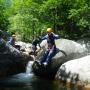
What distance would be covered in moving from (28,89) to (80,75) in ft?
9.76

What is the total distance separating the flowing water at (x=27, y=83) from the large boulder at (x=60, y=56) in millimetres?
592

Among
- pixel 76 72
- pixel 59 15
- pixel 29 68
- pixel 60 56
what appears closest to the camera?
pixel 76 72

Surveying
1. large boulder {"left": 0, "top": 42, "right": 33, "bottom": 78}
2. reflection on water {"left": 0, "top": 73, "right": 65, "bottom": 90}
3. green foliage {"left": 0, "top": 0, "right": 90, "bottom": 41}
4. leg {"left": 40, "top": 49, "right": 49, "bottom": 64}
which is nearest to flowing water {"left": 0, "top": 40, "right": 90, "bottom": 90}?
reflection on water {"left": 0, "top": 73, "right": 65, "bottom": 90}

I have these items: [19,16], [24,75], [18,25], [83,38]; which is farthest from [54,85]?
[18,25]

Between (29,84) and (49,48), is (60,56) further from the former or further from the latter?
(29,84)

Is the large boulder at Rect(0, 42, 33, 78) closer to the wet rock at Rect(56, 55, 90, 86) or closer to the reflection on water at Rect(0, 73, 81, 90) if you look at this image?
the reflection on water at Rect(0, 73, 81, 90)

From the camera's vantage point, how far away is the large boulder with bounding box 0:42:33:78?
64.1 ft

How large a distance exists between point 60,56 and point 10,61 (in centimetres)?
337

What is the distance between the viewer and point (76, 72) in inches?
662

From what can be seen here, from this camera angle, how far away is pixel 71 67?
17.5 m

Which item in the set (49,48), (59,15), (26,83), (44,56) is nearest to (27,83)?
(26,83)

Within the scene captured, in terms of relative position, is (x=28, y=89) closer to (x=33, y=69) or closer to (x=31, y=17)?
(x=33, y=69)

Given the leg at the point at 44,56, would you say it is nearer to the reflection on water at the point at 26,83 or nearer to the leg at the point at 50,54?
the leg at the point at 50,54

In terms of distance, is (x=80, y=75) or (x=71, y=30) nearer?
(x=80, y=75)
